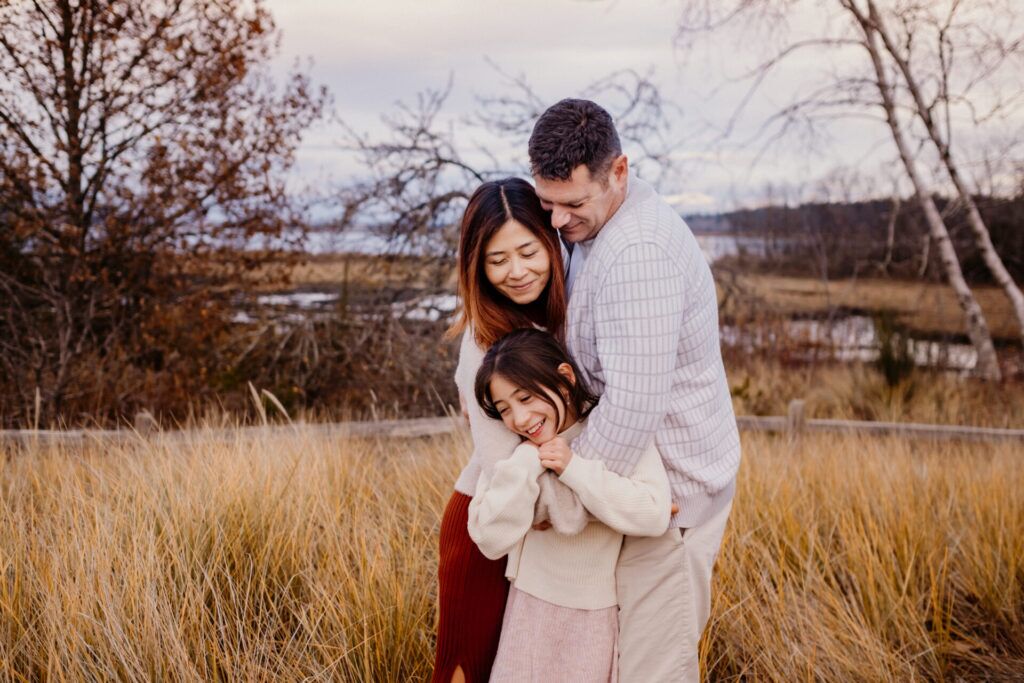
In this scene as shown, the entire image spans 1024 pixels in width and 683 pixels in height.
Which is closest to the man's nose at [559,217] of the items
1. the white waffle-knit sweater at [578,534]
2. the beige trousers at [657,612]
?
the white waffle-knit sweater at [578,534]

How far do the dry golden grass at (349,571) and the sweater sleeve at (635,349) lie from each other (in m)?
1.37

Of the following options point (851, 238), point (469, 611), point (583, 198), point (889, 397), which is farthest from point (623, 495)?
point (851, 238)

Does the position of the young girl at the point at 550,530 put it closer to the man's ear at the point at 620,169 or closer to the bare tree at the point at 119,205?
the man's ear at the point at 620,169

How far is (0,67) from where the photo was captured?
7.03 meters

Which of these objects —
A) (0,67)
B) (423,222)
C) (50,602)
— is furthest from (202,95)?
(50,602)

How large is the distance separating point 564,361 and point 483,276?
1.30 ft

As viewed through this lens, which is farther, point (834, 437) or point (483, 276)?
point (834, 437)

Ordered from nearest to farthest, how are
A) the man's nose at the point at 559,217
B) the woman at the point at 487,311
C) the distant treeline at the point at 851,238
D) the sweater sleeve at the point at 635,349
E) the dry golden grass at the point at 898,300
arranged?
the sweater sleeve at the point at 635,349 → the man's nose at the point at 559,217 → the woman at the point at 487,311 → the dry golden grass at the point at 898,300 → the distant treeline at the point at 851,238

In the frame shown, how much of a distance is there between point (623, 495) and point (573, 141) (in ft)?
2.96

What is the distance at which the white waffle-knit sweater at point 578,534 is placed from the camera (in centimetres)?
219

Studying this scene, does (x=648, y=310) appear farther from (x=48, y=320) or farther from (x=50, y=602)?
(x=48, y=320)

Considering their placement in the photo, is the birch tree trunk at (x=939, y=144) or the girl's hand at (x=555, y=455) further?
the birch tree trunk at (x=939, y=144)

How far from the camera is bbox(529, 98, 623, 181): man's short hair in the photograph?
2.31m

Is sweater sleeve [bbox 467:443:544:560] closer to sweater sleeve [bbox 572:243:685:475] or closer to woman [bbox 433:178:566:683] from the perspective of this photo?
sweater sleeve [bbox 572:243:685:475]
